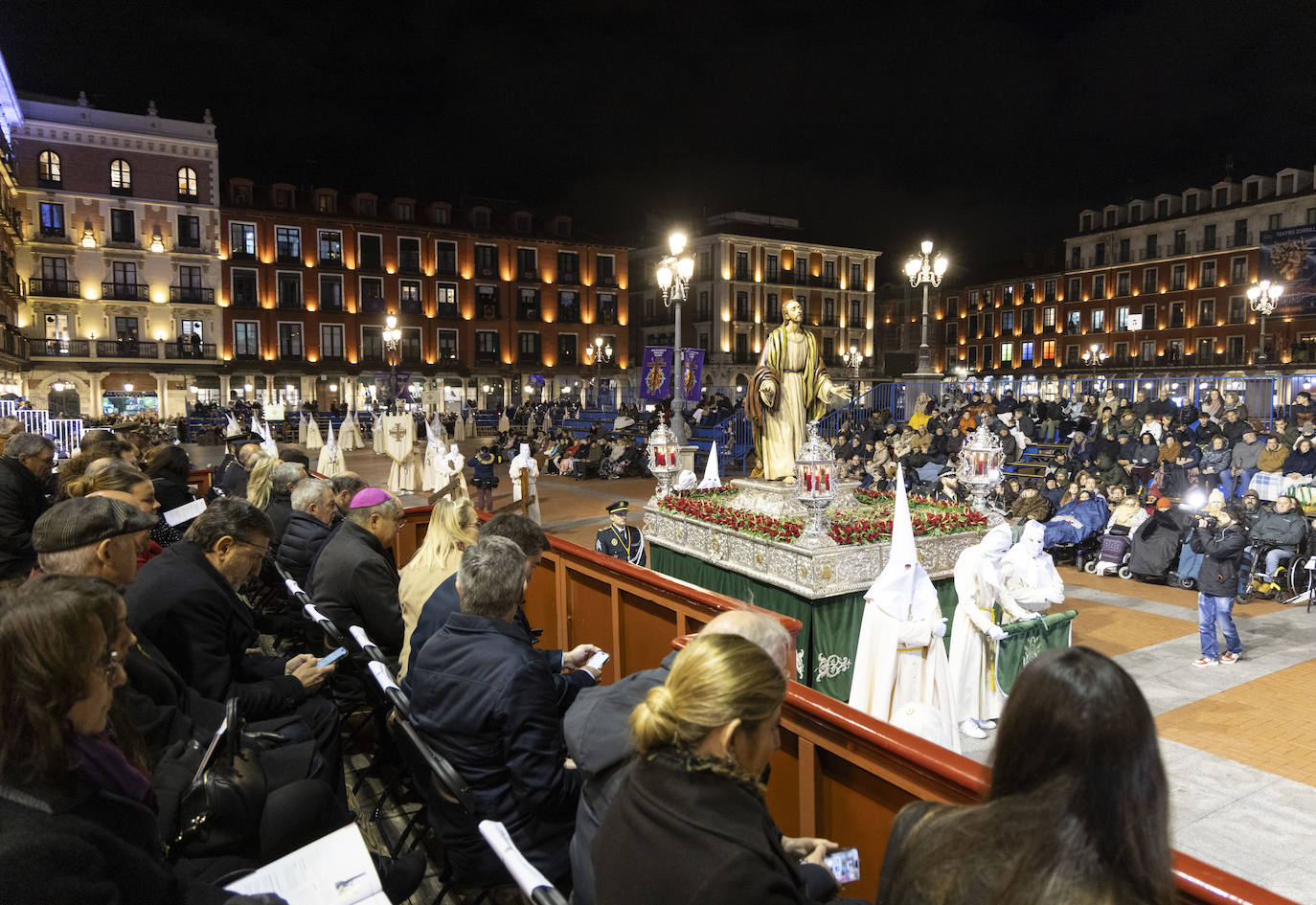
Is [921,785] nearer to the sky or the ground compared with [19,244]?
nearer to the ground

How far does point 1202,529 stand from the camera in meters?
7.89

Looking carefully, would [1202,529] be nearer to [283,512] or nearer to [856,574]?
[856,574]

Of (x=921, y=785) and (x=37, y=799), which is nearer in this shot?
(x=37, y=799)

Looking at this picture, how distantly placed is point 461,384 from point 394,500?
149ft

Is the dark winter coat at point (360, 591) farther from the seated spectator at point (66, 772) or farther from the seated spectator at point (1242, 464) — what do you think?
the seated spectator at point (1242, 464)

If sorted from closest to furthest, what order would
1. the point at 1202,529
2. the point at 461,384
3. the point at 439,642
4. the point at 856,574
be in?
the point at 439,642
the point at 856,574
the point at 1202,529
the point at 461,384

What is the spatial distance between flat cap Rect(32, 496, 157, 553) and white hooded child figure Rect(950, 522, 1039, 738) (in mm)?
5395

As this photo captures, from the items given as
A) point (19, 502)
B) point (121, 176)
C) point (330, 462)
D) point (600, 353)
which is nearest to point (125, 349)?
point (121, 176)

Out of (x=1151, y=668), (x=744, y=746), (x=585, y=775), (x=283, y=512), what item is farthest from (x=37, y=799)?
(x=1151, y=668)

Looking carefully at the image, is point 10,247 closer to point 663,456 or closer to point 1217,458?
point 663,456

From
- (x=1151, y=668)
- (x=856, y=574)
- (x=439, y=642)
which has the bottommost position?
(x=1151, y=668)

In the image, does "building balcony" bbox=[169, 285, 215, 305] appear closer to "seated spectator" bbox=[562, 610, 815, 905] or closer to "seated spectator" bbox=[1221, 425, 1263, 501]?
"seated spectator" bbox=[1221, 425, 1263, 501]

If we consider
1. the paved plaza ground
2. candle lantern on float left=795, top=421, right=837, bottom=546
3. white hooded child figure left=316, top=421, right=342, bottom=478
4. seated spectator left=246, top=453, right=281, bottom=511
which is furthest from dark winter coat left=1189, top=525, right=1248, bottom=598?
white hooded child figure left=316, top=421, right=342, bottom=478

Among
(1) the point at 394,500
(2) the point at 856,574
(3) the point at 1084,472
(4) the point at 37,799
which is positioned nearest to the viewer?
(4) the point at 37,799
